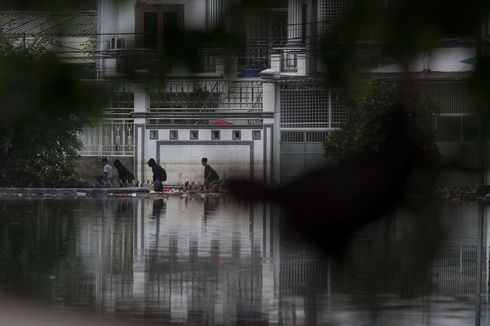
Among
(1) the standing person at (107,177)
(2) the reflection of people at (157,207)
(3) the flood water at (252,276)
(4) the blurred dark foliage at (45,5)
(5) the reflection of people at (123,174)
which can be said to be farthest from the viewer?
(1) the standing person at (107,177)

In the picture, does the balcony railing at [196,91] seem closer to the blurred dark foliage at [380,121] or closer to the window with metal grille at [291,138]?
the blurred dark foliage at [380,121]

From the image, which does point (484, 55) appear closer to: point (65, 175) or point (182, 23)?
point (182, 23)

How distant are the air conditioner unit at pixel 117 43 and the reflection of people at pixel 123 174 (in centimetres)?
2787

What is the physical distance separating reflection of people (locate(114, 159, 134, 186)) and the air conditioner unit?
27.9 m

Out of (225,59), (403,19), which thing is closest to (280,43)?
(225,59)

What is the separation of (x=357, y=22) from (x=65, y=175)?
30859 millimetres

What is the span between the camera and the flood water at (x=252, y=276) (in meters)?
3.49

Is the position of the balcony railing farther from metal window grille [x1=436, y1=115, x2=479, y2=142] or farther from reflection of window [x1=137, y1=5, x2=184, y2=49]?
metal window grille [x1=436, y1=115, x2=479, y2=142]

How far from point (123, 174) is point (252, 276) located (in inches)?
768

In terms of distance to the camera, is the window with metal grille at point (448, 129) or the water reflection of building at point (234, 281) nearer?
the window with metal grille at point (448, 129)

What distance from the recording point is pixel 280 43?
9.38ft

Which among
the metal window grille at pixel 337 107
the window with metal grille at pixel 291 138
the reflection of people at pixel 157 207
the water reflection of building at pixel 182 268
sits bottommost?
the reflection of people at pixel 157 207

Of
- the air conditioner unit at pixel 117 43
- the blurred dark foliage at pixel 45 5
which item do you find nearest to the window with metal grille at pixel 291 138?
the air conditioner unit at pixel 117 43

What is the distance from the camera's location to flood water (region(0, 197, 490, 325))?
349 centimetres
